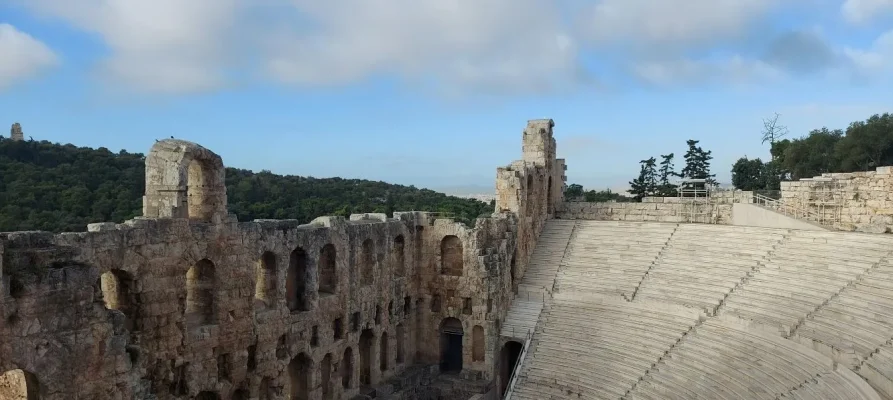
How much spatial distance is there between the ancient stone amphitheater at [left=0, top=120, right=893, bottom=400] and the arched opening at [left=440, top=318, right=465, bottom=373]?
85 millimetres

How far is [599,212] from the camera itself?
31047 millimetres

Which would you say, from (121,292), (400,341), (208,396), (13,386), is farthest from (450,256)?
(13,386)

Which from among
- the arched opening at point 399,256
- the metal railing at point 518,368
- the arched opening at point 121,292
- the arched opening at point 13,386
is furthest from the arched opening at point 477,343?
the arched opening at point 13,386

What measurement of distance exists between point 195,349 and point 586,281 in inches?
600

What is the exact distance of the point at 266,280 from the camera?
20.2 m

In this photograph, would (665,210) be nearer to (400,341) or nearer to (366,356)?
(400,341)

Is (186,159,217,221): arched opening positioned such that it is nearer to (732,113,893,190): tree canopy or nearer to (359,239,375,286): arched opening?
(359,239,375,286): arched opening

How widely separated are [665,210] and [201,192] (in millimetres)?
20332

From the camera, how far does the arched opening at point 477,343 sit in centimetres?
2631

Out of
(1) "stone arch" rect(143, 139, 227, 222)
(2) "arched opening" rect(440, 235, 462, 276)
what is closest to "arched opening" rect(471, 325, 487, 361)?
(2) "arched opening" rect(440, 235, 462, 276)

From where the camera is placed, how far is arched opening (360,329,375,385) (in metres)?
24.6

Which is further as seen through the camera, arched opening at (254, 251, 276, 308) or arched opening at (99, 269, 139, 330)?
arched opening at (254, 251, 276, 308)

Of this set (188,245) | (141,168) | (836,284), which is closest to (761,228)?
(836,284)

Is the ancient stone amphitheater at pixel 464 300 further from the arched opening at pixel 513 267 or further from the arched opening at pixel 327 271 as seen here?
the arched opening at pixel 513 267
